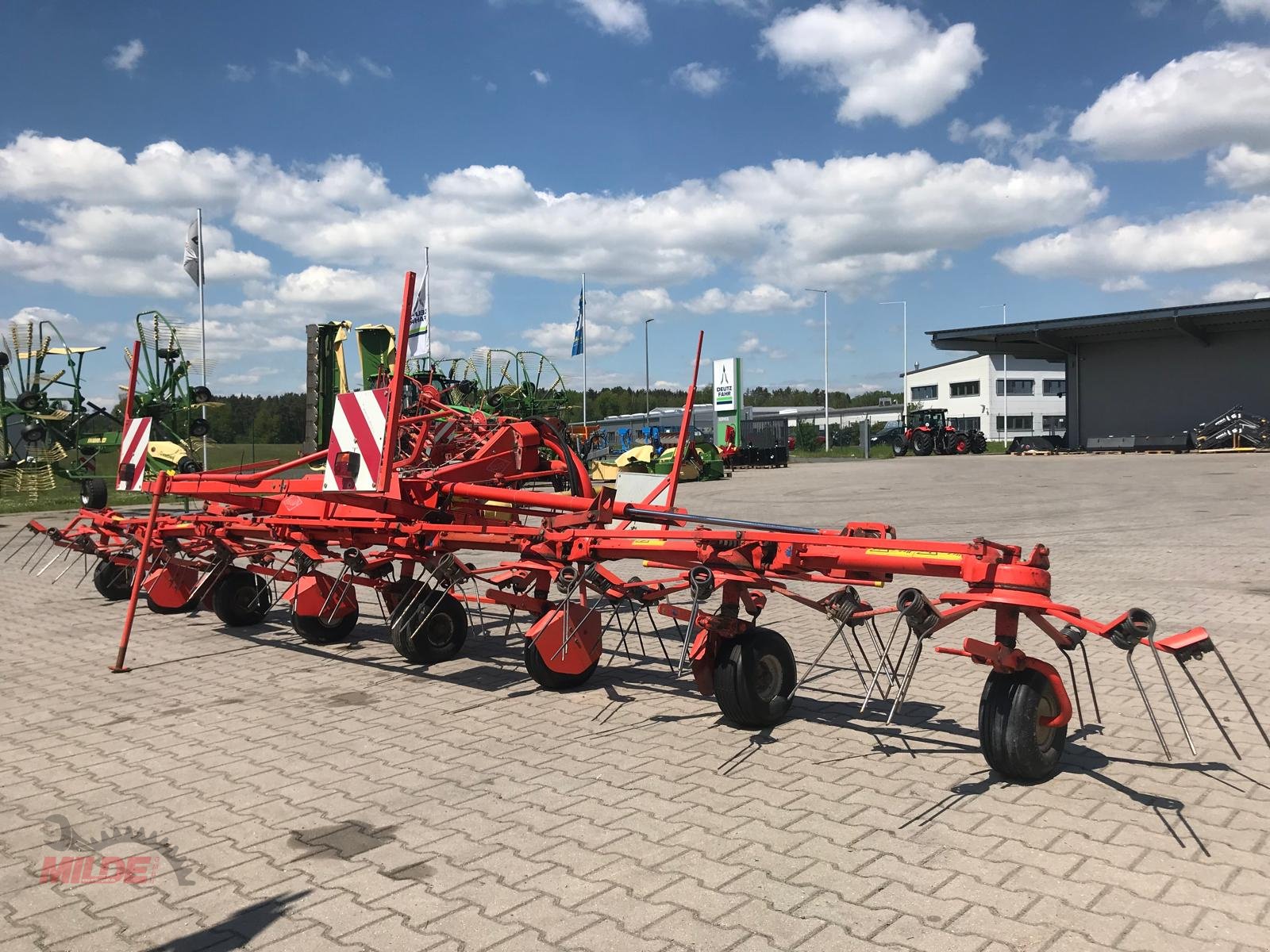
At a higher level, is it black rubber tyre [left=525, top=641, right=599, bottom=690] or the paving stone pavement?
black rubber tyre [left=525, top=641, right=599, bottom=690]

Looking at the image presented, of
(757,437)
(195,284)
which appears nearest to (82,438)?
(195,284)

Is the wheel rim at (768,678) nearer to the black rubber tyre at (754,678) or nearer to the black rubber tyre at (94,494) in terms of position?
the black rubber tyre at (754,678)

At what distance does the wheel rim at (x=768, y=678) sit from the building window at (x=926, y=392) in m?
83.3

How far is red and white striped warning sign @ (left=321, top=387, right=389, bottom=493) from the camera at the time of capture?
19.3 feet

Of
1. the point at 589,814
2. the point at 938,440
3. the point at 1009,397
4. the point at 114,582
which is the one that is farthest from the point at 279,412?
the point at 1009,397

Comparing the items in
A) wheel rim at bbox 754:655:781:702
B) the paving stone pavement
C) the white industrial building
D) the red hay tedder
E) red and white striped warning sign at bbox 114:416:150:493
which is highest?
the white industrial building

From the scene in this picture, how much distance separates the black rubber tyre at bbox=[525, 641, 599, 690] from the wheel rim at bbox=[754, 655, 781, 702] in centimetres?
133

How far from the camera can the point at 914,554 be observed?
4.15m

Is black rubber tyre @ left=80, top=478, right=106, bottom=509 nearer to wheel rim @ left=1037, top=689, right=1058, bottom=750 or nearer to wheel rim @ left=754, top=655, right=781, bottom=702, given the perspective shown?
wheel rim @ left=754, top=655, right=781, bottom=702

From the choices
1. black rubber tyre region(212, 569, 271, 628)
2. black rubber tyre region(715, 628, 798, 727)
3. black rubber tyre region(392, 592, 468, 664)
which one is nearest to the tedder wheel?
black rubber tyre region(715, 628, 798, 727)

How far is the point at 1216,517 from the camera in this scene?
634 inches

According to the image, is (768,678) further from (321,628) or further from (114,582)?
(114,582)

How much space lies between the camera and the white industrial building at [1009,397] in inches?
3036

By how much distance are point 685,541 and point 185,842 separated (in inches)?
102
